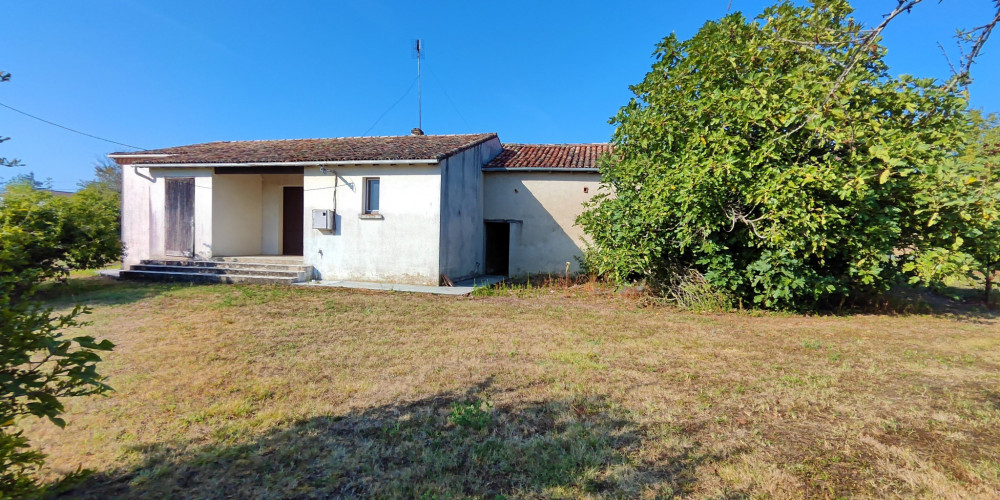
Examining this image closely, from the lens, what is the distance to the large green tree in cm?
745

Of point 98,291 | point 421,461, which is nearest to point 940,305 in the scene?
point 421,461

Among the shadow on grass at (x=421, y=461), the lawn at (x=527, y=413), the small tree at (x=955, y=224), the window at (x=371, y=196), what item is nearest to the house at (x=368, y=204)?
the window at (x=371, y=196)

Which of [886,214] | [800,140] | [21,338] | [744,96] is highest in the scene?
[744,96]

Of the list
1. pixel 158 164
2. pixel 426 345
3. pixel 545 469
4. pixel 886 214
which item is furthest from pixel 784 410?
pixel 158 164

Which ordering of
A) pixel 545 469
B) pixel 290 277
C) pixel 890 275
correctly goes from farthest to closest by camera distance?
pixel 290 277 → pixel 890 275 → pixel 545 469

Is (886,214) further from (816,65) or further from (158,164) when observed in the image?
(158,164)

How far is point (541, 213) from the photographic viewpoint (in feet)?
48.0

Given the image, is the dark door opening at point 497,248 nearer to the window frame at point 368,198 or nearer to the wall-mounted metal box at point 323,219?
the window frame at point 368,198

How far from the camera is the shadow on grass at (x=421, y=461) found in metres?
2.64

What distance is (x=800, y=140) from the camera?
8.03 m

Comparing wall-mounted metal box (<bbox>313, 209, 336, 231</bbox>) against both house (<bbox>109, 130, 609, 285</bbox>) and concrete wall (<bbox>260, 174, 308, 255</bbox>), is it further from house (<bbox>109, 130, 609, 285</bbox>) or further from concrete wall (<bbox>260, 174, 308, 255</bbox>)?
concrete wall (<bbox>260, 174, 308, 255</bbox>)

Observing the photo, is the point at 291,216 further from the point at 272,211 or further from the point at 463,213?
the point at 463,213

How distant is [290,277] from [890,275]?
14.3 m

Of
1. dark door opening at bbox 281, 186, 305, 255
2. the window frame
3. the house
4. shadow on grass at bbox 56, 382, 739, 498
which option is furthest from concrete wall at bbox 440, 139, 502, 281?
shadow on grass at bbox 56, 382, 739, 498
